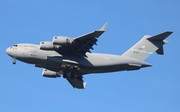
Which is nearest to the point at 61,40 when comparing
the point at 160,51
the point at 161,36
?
the point at 161,36

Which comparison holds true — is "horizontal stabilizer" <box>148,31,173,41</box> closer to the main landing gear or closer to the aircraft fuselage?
the aircraft fuselage

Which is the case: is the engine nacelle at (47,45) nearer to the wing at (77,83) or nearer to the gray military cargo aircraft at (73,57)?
the gray military cargo aircraft at (73,57)

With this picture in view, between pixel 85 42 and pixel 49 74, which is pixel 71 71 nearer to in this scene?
pixel 85 42

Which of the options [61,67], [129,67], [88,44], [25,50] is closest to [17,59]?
[25,50]

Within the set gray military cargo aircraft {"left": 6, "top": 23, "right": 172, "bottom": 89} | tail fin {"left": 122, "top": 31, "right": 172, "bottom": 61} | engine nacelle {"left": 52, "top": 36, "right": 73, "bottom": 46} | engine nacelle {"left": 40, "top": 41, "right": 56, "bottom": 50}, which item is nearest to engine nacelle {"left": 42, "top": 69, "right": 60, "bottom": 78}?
gray military cargo aircraft {"left": 6, "top": 23, "right": 172, "bottom": 89}

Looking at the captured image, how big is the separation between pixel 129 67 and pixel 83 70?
8.40ft

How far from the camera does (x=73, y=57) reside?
24.4 metres

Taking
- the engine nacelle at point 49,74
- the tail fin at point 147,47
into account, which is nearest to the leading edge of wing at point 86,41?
the tail fin at point 147,47

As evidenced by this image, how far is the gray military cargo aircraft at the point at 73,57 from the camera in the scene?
2358cm

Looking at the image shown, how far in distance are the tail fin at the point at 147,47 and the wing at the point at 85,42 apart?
2798 mm

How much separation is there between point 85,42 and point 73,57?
1374 mm

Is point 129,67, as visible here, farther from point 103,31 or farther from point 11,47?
point 11,47

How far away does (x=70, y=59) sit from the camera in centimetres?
2422

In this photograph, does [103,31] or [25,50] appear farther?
[25,50]
